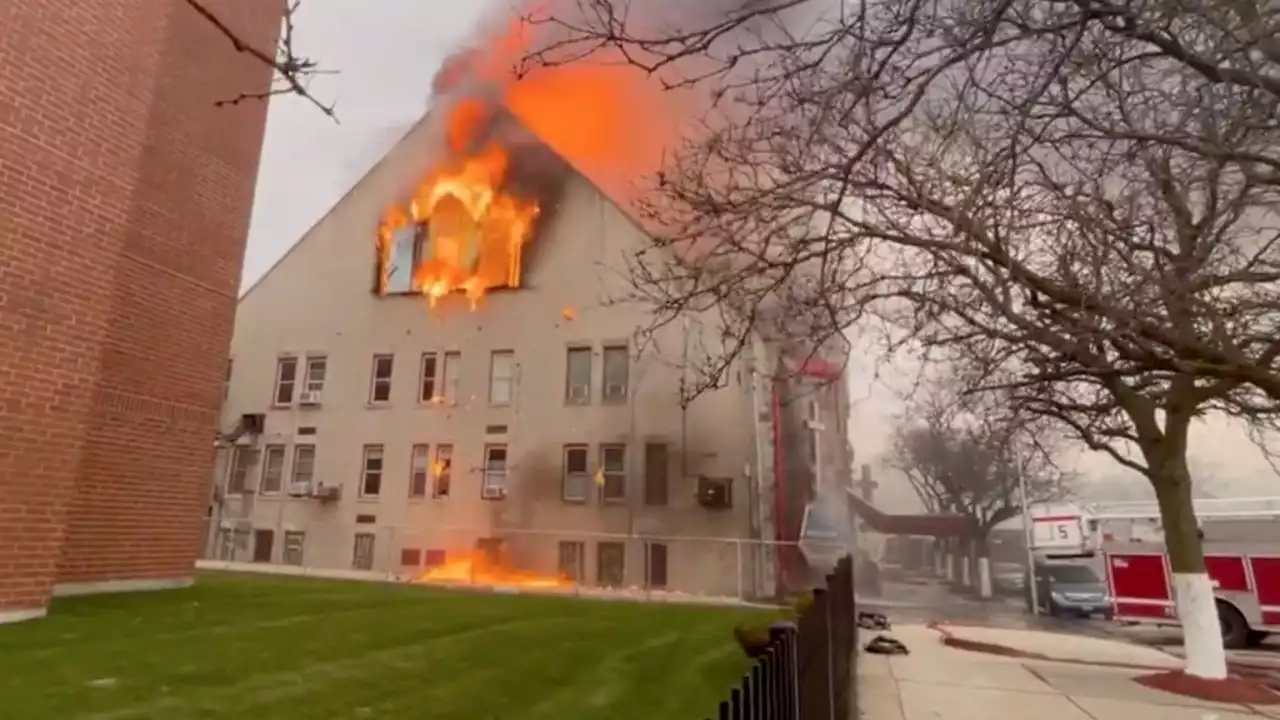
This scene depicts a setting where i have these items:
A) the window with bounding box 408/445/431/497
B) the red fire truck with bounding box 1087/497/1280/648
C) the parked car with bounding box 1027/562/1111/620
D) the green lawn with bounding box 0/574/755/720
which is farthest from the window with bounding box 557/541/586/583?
the parked car with bounding box 1027/562/1111/620

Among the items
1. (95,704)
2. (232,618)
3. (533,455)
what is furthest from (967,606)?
(95,704)

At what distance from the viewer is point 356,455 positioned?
22.5 m

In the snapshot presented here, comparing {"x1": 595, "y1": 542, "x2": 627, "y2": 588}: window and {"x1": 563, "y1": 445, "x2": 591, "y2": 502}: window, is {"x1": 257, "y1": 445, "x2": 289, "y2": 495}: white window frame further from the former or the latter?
{"x1": 595, "y1": 542, "x2": 627, "y2": 588}: window

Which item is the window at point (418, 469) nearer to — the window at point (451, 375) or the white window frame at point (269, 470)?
the window at point (451, 375)

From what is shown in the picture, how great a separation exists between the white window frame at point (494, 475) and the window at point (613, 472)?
279cm

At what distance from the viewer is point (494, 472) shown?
70.8ft

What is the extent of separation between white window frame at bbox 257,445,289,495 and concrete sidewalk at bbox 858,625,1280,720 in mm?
19102

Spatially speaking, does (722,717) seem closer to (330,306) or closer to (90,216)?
(90,216)

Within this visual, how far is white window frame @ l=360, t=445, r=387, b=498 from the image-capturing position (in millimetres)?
22188

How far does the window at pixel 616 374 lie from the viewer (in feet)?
69.4

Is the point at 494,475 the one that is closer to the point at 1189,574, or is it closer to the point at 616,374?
the point at 616,374

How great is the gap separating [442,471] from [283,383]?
6.51 meters

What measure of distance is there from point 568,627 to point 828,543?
13.7m

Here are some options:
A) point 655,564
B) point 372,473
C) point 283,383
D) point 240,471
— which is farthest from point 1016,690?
point 240,471
